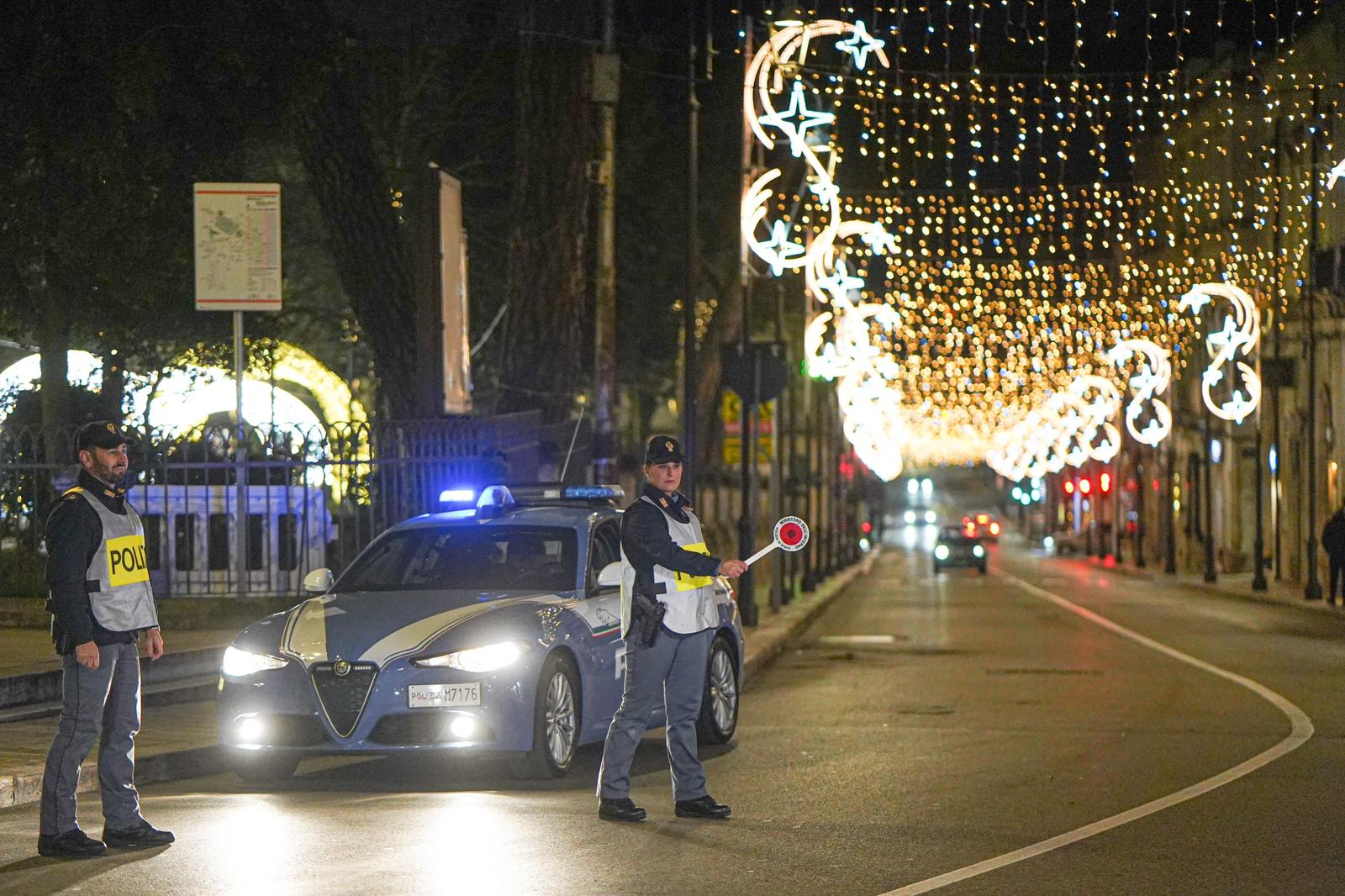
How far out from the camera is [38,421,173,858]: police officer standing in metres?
9.41

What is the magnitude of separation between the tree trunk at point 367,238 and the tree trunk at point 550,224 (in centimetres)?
122

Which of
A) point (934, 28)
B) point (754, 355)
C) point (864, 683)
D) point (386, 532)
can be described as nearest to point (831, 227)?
point (754, 355)

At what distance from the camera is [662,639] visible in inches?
411

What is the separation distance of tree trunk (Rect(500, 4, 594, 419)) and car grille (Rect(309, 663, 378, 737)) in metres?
12.9

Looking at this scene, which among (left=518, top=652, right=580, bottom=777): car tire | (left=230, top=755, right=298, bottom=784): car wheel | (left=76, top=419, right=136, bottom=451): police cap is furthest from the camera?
(left=230, top=755, right=298, bottom=784): car wheel

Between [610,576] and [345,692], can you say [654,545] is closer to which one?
[610,576]

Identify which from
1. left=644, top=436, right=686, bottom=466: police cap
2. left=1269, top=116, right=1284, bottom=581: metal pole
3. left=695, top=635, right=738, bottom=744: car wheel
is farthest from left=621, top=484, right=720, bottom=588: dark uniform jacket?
left=1269, top=116, right=1284, bottom=581: metal pole

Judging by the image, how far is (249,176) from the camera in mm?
25766

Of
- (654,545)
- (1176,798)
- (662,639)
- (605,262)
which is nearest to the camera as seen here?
(654,545)

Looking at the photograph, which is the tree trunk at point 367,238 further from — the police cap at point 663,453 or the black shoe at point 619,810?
the black shoe at point 619,810

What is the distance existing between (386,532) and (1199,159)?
4714 centimetres

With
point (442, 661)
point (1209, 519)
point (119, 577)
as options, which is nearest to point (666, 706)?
point (442, 661)

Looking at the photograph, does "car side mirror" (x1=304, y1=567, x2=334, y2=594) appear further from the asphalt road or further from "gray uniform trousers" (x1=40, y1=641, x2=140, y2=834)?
"gray uniform trousers" (x1=40, y1=641, x2=140, y2=834)

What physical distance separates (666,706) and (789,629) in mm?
17224
